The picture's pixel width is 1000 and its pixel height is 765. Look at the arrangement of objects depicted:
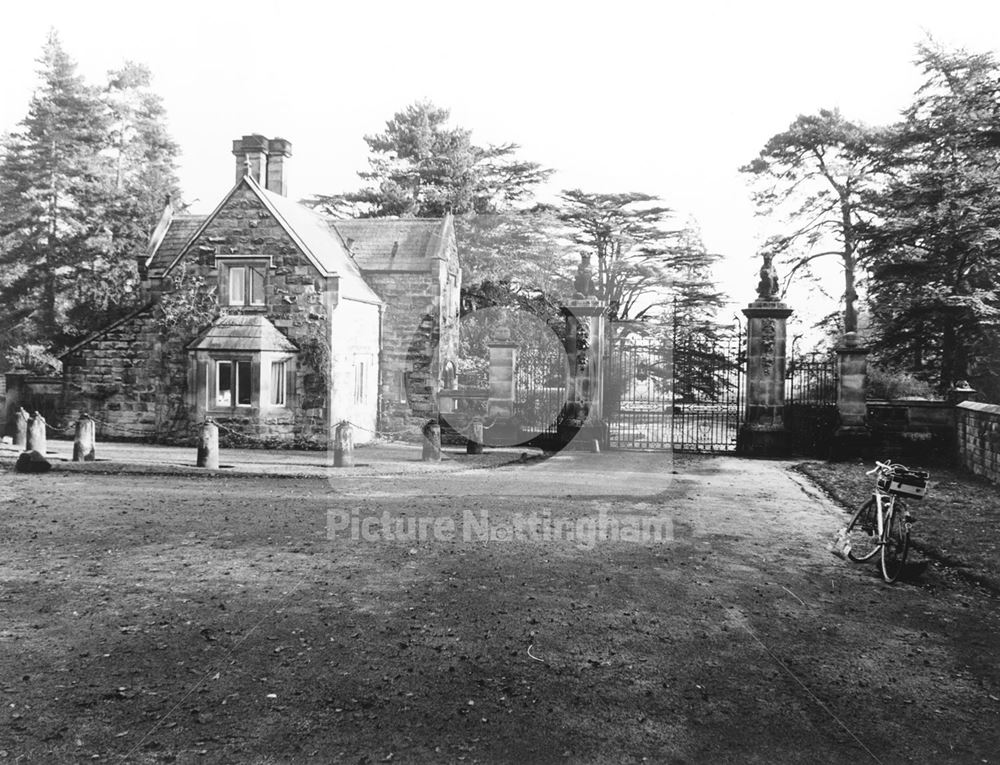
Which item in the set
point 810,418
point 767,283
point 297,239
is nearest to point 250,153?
point 297,239

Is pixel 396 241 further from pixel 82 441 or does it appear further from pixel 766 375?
pixel 766 375

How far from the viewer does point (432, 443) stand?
18.3m

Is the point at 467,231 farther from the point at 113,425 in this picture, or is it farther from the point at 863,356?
the point at 863,356

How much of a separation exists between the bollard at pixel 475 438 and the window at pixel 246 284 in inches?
303

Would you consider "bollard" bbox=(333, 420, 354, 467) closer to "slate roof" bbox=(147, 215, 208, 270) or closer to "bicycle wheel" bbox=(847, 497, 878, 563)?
"slate roof" bbox=(147, 215, 208, 270)

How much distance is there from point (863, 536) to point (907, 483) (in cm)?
221

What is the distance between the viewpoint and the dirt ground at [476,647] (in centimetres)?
441

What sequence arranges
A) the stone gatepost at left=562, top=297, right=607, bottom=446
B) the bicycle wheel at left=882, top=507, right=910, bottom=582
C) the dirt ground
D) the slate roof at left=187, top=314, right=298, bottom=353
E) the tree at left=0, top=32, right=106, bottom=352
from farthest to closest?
the tree at left=0, top=32, right=106, bottom=352, the slate roof at left=187, top=314, right=298, bottom=353, the stone gatepost at left=562, top=297, right=607, bottom=446, the bicycle wheel at left=882, top=507, right=910, bottom=582, the dirt ground

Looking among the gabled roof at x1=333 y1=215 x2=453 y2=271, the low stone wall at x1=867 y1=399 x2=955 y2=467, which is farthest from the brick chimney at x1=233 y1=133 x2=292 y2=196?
the low stone wall at x1=867 y1=399 x2=955 y2=467

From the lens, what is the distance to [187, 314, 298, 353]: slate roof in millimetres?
21062

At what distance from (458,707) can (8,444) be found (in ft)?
65.0

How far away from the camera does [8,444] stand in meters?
19.8

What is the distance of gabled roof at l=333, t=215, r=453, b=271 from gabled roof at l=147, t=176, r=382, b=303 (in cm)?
58

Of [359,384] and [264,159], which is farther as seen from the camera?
[264,159]
